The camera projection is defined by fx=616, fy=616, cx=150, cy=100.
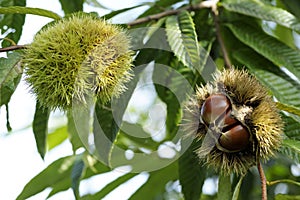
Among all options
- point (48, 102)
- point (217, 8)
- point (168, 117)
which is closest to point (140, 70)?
point (168, 117)

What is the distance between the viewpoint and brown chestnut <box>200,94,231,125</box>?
1.55 m

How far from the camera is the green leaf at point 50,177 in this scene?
7.23ft

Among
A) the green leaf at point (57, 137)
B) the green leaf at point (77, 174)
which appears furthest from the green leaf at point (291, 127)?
the green leaf at point (57, 137)

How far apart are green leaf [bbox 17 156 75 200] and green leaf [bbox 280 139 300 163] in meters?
0.96

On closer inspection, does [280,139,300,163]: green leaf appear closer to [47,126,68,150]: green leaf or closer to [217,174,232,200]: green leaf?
[217,174,232,200]: green leaf

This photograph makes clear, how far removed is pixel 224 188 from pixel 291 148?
21 cm

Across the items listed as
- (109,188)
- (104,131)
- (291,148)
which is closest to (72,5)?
(104,131)

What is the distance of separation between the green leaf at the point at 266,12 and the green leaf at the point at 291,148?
1.63ft

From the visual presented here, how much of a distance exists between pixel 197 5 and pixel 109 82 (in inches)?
29.0

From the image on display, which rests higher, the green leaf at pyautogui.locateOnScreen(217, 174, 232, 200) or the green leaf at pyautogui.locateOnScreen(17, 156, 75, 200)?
the green leaf at pyautogui.locateOnScreen(217, 174, 232, 200)

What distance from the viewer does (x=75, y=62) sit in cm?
149

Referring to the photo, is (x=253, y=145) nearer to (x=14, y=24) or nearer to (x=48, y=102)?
(x=48, y=102)

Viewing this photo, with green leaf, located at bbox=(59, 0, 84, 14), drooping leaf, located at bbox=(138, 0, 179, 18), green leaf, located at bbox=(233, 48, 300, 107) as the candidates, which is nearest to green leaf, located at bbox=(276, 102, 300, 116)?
green leaf, located at bbox=(233, 48, 300, 107)

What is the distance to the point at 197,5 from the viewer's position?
2156mm
